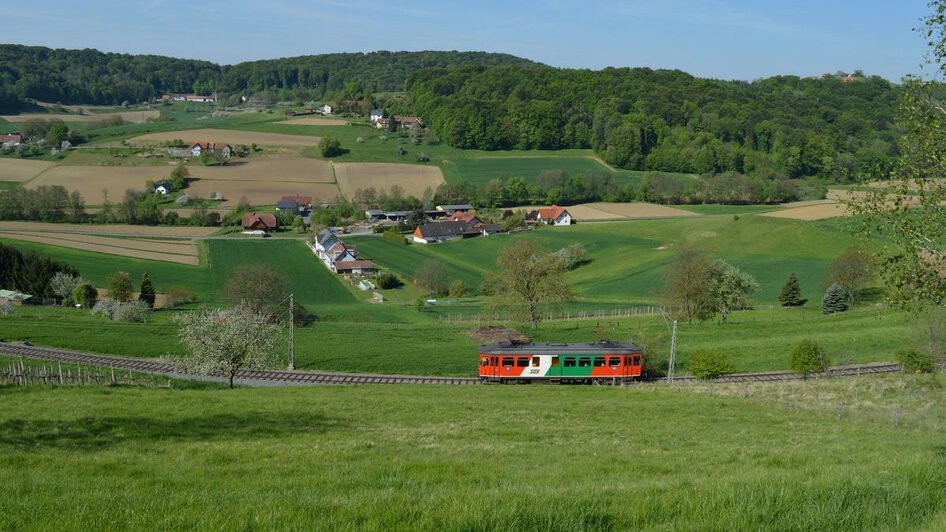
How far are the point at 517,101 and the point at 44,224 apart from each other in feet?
346

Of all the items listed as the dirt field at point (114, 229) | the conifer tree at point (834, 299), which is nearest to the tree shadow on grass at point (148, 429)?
the conifer tree at point (834, 299)

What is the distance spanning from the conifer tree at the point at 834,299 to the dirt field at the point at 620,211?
56.3m

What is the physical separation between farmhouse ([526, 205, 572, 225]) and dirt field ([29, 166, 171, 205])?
64.2m

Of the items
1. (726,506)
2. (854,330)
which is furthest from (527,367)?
(726,506)

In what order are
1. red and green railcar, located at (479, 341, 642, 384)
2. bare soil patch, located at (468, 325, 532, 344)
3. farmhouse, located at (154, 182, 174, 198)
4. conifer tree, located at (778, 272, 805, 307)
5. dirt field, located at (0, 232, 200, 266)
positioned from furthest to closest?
farmhouse, located at (154, 182, 174, 198) → dirt field, located at (0, 232, 200, 266) → conifer tree, located at (778, 272, 805, 307) → bare soil patch, located at (468, 325, 532, 344) → red and green railcar, located at (479, 341, 642, 384)

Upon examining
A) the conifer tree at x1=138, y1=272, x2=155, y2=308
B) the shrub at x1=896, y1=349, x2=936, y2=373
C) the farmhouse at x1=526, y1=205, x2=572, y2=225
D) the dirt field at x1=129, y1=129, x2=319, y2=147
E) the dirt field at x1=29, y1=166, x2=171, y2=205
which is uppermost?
the dirt field at x1=129, y1=129, x2=319, y2=147

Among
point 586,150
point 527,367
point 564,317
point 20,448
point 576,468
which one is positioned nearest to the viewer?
point 576,468

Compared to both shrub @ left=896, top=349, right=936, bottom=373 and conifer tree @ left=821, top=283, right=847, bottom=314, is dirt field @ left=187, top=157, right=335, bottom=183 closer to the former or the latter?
conifer tree @ left=821, top=283, right=847, bottom=314

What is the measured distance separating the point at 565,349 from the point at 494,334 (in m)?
16.3

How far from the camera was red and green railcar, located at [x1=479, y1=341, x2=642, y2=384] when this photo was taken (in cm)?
4409

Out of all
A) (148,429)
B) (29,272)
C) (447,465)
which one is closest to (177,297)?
(29,272)

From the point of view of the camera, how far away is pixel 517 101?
184 meters

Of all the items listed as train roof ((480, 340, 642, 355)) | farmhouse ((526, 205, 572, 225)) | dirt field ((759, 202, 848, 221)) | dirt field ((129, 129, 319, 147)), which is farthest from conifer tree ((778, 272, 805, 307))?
dirt field ((129, 129, 319, 147))

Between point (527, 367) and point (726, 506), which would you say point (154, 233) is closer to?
point (527, 367)
